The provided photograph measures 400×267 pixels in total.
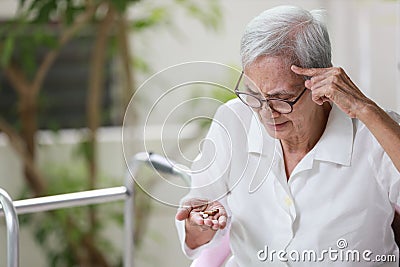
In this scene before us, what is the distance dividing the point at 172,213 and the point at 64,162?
0.39 meters

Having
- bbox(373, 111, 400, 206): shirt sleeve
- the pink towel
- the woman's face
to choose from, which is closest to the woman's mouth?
the woman's face

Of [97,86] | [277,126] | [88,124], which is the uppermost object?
[277,126]

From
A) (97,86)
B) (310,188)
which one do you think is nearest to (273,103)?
(310,188)

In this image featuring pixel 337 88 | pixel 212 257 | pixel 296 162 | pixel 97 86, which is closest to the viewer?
pixel 337 88

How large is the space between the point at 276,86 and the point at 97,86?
136 cm

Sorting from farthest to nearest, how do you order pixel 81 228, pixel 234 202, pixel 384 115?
pixel 81 228 < pixel 234 202 < pixel 384 115

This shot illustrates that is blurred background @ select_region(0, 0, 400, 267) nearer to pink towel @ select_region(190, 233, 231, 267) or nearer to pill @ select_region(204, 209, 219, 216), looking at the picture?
pink towel @ select_region(190, 233, 231, 267)

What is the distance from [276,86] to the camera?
0.90m

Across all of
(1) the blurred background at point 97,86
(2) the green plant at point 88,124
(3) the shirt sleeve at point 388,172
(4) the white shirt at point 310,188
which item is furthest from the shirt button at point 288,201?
(2) the green plant at point 88,124

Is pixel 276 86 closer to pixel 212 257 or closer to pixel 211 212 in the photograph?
pixel 211 212

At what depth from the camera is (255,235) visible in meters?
1.01

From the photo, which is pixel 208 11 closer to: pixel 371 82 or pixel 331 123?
pixel 371 82

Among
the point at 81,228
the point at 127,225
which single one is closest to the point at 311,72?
the point at 127,225

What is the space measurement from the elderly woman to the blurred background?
3.04ft
